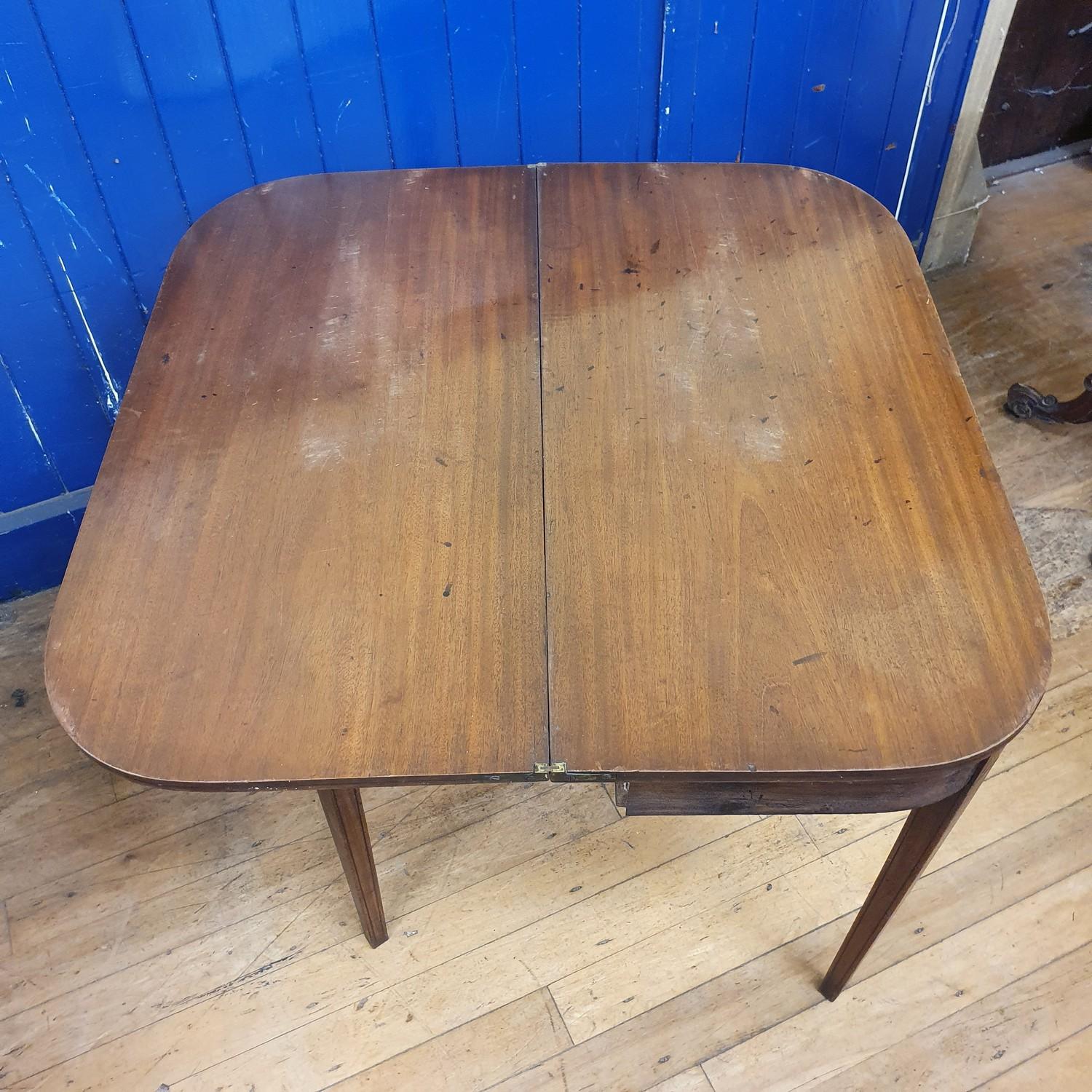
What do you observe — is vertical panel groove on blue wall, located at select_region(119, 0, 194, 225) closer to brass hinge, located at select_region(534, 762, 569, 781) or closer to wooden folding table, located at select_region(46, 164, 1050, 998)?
wooden folding table, located at select_region(46, 164, 1050, 998)

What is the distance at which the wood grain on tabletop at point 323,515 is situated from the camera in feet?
2.95

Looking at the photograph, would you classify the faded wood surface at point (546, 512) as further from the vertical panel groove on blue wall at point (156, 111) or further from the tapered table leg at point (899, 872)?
the vertical panel groove on blue wall at point (156, 111)

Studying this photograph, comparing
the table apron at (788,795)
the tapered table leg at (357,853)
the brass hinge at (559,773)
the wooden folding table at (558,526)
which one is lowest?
the tapered table leg at (357,853)

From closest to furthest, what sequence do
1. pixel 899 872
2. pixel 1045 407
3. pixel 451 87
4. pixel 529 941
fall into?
pixel 899 872 → pixel 529 941 → pixel 451 87 → pixel 1045 407

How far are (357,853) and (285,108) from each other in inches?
47.5

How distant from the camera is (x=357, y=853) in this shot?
1277 millimetres

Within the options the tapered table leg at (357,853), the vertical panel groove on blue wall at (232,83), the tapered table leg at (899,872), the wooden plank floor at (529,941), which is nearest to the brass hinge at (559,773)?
the tapered table leg at (357,853)

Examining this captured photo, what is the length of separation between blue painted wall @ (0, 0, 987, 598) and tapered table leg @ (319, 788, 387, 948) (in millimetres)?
1026

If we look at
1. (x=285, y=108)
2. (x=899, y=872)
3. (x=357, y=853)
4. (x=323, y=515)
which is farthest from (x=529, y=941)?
(x=285, y=108)

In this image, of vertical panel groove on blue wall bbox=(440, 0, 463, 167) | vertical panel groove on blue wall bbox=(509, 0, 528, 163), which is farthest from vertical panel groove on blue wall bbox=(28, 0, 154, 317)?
vertical panel groove on blue wall bbox=(509, 0, 528, 163)

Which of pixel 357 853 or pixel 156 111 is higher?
pixel 156 111

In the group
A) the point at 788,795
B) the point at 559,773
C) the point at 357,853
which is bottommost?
the point at 357,853

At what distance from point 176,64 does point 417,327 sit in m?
0.67

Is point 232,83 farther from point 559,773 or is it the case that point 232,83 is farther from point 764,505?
point 559,773
